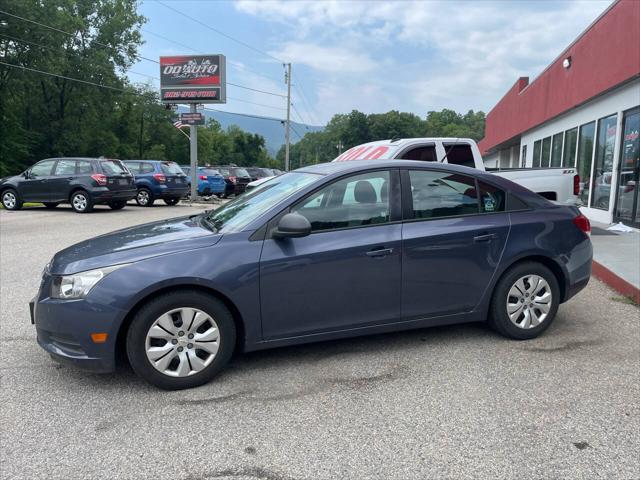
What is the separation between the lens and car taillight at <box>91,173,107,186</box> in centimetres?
1498

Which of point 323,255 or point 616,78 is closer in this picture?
point 323,255

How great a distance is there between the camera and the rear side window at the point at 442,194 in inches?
159

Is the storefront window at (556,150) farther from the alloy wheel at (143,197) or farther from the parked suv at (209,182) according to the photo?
the alloy wheel at (143,197)

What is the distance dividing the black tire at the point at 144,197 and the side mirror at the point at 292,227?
16.1 meters

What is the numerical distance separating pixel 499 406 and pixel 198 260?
2.21 m

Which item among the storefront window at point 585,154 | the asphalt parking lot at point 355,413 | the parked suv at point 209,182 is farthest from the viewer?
the parked suv at point 209,182

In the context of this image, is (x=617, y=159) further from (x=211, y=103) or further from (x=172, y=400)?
(x=211, y=103)

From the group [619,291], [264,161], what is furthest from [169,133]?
[619,291]

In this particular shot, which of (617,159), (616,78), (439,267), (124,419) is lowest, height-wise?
(124,419)

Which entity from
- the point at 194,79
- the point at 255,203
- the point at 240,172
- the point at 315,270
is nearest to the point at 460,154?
the point at 255,203

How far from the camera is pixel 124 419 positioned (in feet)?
10.0

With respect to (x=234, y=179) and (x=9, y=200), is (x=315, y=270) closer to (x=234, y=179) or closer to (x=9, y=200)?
(x=9, y=200)

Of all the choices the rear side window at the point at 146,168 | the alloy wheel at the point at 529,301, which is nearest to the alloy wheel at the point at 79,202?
the rear side window at the point at 146,168

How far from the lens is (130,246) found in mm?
3574
